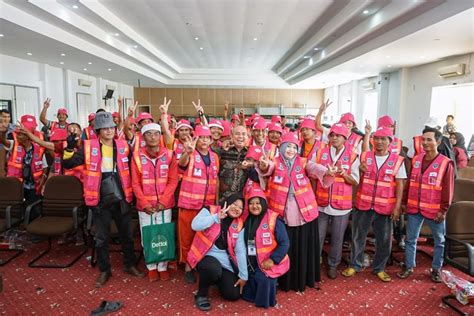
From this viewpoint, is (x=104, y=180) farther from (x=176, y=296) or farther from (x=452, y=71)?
(x=452, y=71)

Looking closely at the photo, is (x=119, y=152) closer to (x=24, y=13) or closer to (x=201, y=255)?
(x=201, y=255)

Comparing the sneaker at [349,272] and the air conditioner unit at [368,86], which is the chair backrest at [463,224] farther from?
the air conditioner unit at [368,86]

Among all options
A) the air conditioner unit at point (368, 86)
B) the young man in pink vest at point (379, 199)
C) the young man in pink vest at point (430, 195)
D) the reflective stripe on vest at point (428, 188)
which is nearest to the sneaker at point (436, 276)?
the young man in pink vest at point (430, 195)

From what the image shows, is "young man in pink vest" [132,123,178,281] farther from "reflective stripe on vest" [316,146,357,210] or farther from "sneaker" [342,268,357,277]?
"sneaker" [342,268,357,277]

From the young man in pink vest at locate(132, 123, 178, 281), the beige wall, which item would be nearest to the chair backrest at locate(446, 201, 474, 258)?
the young man in pink vest at locate(132, 123, 178, 281)

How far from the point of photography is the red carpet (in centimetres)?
280

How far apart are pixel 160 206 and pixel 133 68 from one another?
1013cm

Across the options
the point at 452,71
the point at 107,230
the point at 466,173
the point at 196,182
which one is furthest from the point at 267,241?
the point at 452,71

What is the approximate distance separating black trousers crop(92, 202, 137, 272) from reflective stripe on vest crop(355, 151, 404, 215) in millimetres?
A: 2443

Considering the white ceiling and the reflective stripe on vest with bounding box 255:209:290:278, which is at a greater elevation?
the white ceiling

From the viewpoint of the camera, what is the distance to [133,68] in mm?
12023

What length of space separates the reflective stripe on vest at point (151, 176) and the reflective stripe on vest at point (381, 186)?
6.76ft

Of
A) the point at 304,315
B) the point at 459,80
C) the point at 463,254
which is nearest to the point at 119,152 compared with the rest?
the point at 304,315

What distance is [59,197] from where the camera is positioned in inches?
154
